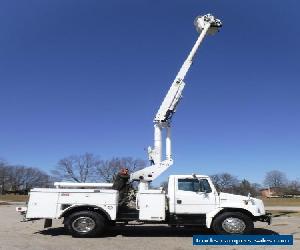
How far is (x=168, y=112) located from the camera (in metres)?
17.0

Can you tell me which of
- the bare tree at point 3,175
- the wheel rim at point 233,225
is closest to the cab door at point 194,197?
the wheel rim at point 233,225

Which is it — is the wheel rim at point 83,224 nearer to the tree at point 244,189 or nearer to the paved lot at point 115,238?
the paved lot at point 115,238

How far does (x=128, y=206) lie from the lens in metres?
13.7

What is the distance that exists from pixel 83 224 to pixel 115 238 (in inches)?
43.3

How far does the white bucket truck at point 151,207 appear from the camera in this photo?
13.0m

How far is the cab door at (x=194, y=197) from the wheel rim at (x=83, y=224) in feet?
8.91

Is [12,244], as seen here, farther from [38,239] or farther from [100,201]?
[100,201]

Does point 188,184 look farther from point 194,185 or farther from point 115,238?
point 115,238

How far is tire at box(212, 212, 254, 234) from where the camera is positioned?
12.8m

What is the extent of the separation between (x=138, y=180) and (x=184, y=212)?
2592 millimetres

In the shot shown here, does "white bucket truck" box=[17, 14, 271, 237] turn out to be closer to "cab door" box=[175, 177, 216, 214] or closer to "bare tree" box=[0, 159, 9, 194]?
"cab door" box=[175, 177, 216, 214]

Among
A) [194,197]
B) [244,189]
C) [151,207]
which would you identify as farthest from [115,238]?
[244,189]

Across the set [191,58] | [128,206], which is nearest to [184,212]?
[128,206]

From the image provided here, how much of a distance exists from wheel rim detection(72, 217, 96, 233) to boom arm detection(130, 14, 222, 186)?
2.58m
